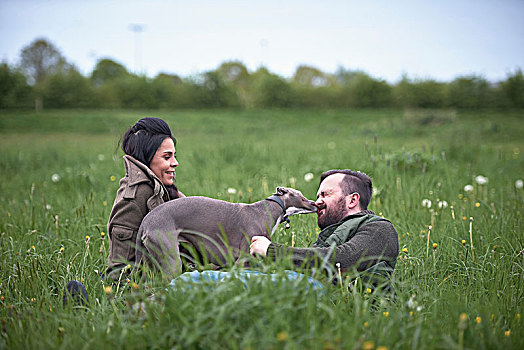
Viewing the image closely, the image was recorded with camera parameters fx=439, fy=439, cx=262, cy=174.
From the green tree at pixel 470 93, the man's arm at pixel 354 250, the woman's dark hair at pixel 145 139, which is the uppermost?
the green tree at pixel 470 93

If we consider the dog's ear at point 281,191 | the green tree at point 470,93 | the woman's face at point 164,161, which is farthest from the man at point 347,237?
the green tree at point 470,93

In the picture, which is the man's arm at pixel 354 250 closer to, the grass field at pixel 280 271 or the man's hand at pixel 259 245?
the man's hand at pixel 259 245

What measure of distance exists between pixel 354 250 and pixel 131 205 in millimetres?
1493

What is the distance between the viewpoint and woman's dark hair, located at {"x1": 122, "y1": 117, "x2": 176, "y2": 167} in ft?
10.3

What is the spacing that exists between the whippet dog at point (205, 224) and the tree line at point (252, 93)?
28336 mm

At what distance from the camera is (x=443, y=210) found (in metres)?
4.45

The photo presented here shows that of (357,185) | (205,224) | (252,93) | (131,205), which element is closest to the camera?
(205,224)

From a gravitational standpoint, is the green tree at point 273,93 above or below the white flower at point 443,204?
above

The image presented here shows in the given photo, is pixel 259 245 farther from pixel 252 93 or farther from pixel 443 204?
pixel 252 93

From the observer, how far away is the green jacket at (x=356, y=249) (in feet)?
8.40

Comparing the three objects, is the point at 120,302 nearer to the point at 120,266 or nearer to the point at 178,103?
the point at 120,266

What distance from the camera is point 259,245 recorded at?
103 inches

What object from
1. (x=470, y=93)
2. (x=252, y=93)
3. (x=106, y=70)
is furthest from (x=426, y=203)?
(x=106, y=70)

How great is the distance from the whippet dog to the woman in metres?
0.28
